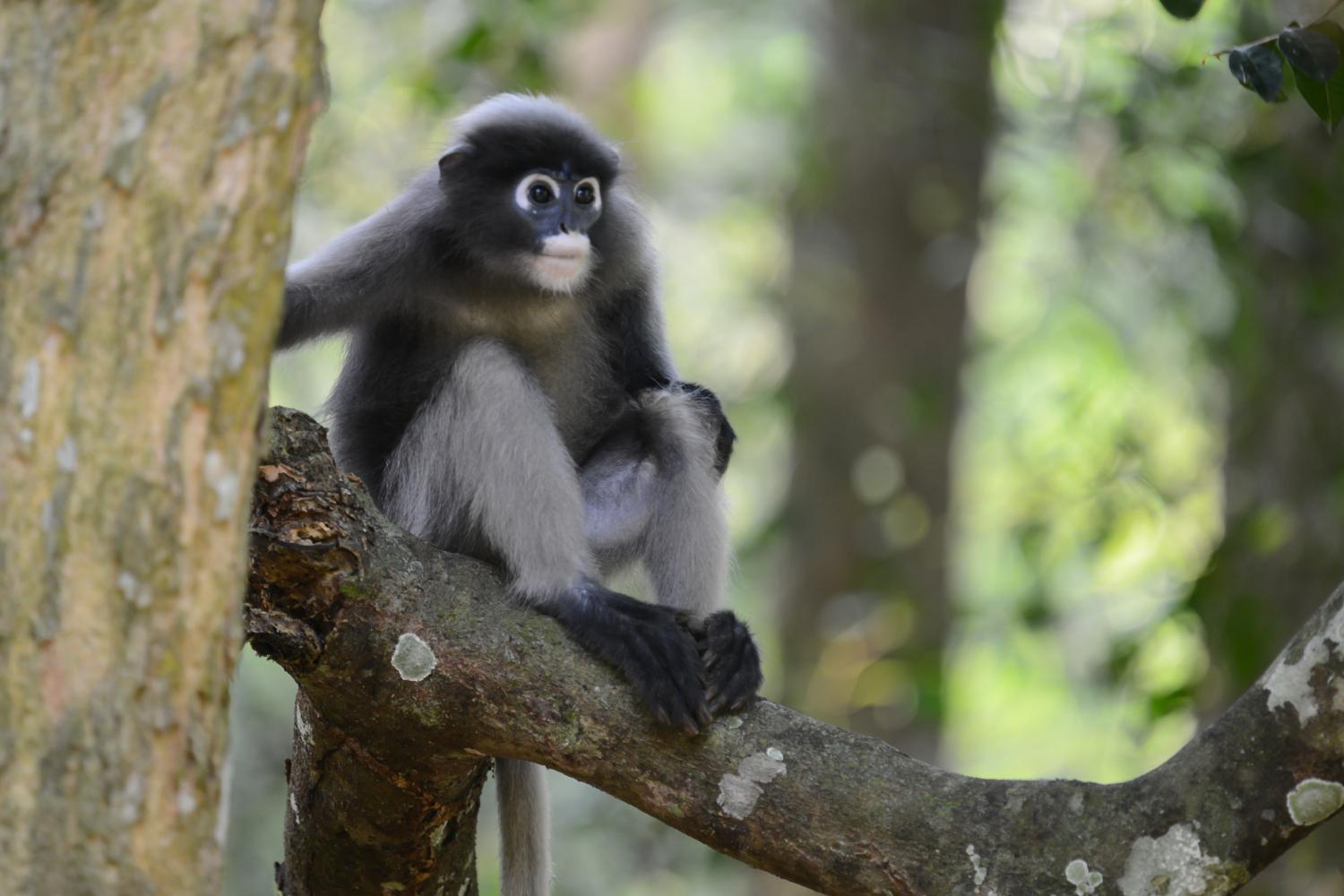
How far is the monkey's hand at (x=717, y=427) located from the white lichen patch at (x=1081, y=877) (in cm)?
159

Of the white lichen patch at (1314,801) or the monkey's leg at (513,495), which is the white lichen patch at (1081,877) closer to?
the white lichen patch at (1314,801)

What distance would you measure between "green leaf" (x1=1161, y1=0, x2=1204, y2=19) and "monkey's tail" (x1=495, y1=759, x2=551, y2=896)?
2308 millimetres

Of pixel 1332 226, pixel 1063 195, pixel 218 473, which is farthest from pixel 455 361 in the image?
pixel 1063 195

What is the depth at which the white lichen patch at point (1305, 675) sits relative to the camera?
7.58 feet

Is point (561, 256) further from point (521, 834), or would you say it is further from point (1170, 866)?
point (1170, 866)

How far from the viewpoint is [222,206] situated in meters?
1.74

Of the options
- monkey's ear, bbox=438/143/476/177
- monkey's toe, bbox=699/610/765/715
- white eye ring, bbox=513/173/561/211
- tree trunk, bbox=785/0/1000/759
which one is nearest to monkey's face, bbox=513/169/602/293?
white eye ring, bbox=513/173/561/211

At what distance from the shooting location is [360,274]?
3.71m

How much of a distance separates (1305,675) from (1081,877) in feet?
1.71

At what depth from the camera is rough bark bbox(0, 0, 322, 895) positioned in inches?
66.0

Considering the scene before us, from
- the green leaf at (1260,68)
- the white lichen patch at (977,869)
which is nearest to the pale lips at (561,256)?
the green leaf at (1260,68)

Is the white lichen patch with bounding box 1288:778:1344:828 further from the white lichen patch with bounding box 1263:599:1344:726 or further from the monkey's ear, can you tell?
the monkey's ear

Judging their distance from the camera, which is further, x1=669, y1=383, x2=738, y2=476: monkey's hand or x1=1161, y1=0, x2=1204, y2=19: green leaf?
x1=669, y1=383, x2=738, y2=476: monkey's hand

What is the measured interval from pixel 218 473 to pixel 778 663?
652cm
